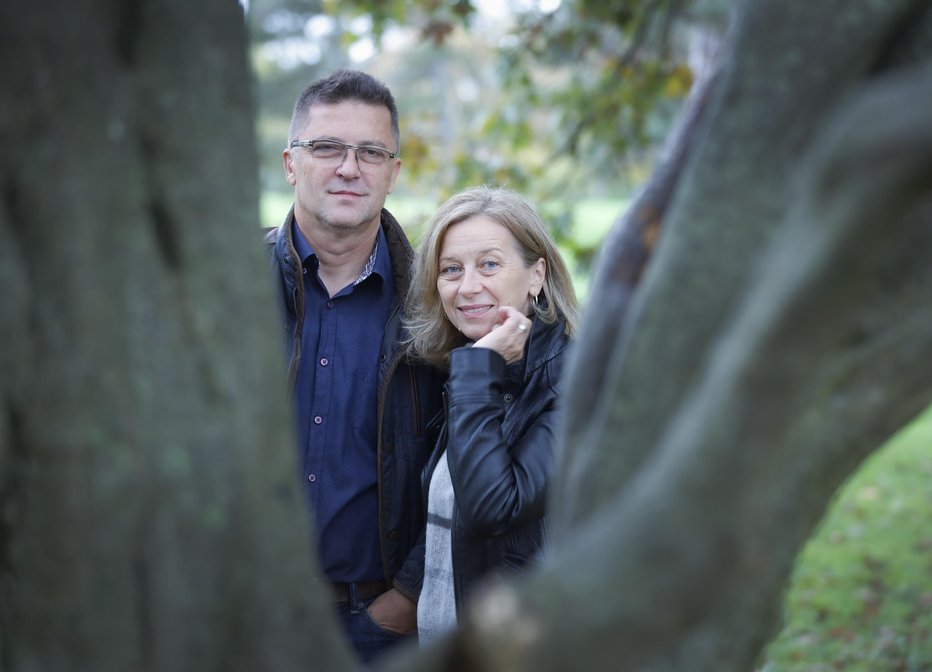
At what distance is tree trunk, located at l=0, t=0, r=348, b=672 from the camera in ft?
5.08

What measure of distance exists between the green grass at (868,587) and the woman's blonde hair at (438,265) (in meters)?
2.08

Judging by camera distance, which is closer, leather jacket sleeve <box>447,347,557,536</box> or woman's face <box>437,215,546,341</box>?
leather jacket sleeve <box>447,347,557,536</box>

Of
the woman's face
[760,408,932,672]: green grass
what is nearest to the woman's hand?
the woman's face

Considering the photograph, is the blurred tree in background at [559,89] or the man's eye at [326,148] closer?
the man's eye at [326,148]

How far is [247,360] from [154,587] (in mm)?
398

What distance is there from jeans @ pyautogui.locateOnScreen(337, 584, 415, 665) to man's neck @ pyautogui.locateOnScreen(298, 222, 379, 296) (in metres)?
1.18

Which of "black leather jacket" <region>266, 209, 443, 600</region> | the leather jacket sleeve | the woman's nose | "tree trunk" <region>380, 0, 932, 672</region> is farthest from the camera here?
"black leather jacket" <region>266, 209, 443, 600</region>

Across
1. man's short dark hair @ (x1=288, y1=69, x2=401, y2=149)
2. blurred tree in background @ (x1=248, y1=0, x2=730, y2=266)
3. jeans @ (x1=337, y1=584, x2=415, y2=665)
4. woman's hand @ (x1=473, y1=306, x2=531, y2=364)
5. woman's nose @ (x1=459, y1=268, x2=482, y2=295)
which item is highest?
blurred tree in background @ (x1=248, y1=0, x2=730, y2=266)

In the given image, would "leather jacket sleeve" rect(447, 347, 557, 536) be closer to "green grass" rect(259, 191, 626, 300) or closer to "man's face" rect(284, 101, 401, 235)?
"man's face" rect(284, 101, 401, 235)

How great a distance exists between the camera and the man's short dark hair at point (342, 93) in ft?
12.7

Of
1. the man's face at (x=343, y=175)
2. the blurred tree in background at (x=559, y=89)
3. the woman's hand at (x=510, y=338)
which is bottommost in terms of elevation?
the woman's hand at (x=510, y=338)

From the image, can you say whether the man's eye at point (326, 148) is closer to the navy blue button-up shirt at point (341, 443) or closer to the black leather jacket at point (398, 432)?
the black leather jacket at point (398, 432)

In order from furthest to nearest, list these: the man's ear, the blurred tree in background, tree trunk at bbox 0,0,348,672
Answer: the blurred tree in background
the man's ear
tree trunk at bbox 0,0,348,672

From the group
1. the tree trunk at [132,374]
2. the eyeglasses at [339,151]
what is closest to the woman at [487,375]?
the eyeglasses at [339,151]
